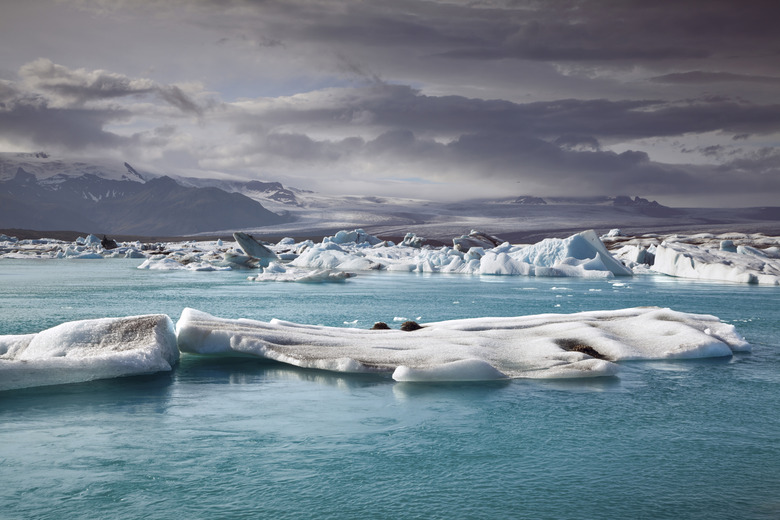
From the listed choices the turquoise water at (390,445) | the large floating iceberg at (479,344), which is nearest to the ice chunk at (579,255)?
the large floating iceberg at (479,344)

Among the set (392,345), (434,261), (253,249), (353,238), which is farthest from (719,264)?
(353,238)

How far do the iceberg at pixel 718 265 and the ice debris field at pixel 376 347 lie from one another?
911 inches

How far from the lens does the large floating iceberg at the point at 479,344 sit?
340 inches

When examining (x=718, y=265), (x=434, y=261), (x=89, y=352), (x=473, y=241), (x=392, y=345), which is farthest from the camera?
(x=473, y=241)

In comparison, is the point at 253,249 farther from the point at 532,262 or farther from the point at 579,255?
the point at 579,255

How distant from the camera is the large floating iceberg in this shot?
28.3 ft

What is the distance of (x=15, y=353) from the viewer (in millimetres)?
8547

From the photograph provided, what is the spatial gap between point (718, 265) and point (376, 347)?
29565 millimetres

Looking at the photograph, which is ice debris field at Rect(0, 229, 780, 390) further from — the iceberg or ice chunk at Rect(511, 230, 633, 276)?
ice chunk at Rect(511, 230, 633, 276)

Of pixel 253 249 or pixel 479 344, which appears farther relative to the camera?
pixel 253 249

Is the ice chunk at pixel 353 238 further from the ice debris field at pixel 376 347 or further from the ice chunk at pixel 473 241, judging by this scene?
the ice debris field at pixel 376 347

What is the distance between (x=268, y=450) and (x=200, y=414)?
1481 millimetres

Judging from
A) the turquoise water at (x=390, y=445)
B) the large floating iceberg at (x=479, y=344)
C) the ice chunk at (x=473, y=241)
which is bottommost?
the turquoise water at (x=390, y=445)

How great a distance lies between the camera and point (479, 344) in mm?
9734
